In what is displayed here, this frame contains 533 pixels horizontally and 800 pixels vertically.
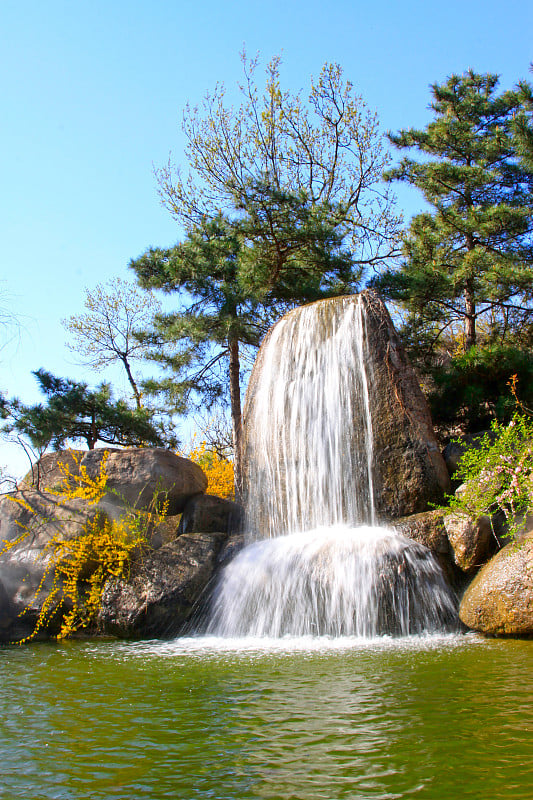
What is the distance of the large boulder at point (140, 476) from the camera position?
30.2 feet

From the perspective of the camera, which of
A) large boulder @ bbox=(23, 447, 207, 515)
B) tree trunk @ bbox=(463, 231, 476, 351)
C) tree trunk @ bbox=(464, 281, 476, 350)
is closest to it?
large boulder @ bbox=(23, 447, 207, 515)

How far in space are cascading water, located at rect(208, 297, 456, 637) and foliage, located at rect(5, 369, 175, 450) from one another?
3150 mm

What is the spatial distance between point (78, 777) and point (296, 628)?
13.0 ft

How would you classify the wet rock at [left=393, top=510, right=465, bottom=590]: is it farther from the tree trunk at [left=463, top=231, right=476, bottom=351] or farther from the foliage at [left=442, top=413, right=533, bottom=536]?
the tree trunk at [left=463, top=231, right=476, bottom=351]

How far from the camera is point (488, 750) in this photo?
8.73ft

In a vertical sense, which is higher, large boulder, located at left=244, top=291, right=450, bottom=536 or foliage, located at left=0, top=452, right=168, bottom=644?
large boulder, located at left=244, top=291, right=450, bottom=536

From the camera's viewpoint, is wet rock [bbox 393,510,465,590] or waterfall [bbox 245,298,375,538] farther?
waterfall [bbox 245,298,375,538]

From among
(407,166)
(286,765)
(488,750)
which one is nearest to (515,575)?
(488,750)

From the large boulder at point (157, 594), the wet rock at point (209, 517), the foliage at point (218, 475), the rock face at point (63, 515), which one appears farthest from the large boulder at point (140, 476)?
the foliage at point (218, 475)

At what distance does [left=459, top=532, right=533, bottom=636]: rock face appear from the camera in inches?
223

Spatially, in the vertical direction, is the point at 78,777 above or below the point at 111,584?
below

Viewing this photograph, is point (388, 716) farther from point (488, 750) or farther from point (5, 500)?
point (5, 500)

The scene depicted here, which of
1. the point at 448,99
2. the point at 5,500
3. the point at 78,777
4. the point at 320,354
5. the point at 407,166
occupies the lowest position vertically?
the point at 78,777

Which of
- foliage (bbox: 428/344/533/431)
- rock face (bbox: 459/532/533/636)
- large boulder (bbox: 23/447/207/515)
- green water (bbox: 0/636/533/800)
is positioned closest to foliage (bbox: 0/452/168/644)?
large boulder (bbox: 23/447/207/515)
